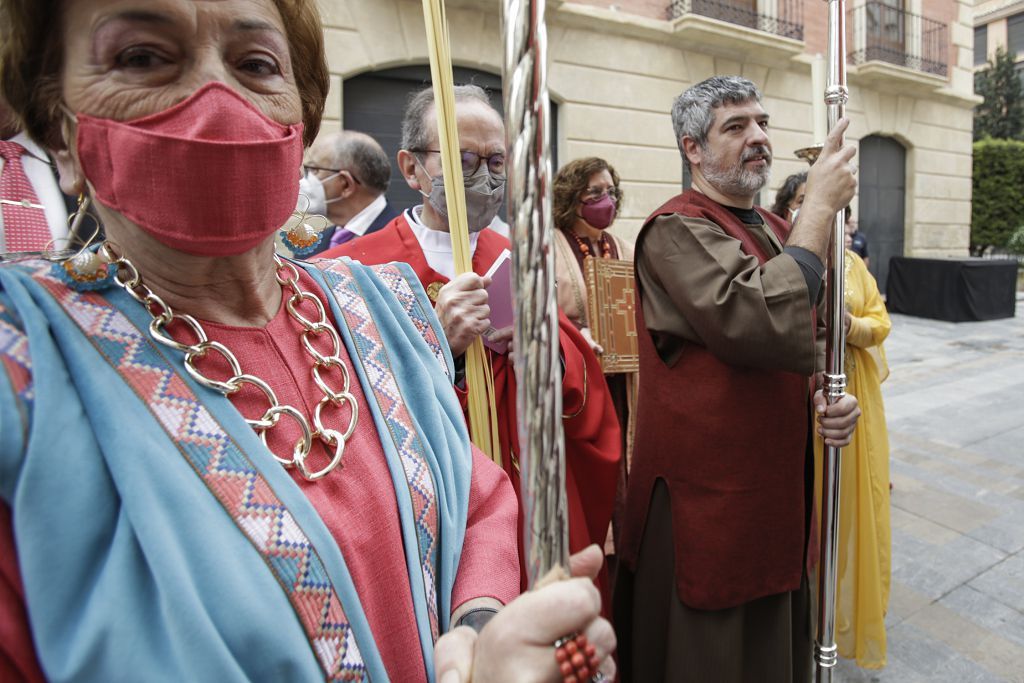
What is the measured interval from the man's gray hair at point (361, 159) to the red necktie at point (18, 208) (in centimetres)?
190

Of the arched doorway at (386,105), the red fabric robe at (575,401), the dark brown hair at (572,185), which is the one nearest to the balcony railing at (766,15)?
the arched doorway at (386,105)

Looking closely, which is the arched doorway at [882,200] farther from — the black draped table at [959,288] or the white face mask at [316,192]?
the white face mask at [316,192]

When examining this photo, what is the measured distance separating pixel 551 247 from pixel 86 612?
534 mm

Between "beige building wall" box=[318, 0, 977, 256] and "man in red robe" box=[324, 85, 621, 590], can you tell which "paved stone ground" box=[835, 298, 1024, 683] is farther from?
"beige building wall" box=[318, 0, 977, 256]

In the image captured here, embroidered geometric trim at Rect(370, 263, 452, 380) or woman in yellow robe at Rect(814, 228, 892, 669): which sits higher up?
embroidered geometric trim at Rect(370, 263, 452, 380)

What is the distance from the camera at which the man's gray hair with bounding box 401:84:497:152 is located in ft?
6.18

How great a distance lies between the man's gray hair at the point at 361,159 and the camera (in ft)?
10.4

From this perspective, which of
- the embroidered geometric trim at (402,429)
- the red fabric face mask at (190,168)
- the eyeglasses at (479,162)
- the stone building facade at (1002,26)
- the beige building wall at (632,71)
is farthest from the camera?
the stone building facade at (1002,26)

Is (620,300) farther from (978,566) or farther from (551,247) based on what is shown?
(551,247)

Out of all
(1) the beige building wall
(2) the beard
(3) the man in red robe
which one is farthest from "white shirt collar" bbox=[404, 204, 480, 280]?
(1) the beige building wall

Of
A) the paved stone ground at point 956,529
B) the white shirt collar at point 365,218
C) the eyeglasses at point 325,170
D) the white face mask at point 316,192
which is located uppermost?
the eyeglasses at point 325,170

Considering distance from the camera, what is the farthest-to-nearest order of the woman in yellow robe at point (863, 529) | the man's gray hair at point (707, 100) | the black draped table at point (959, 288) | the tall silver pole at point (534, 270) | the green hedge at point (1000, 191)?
the green hedge at point (1000, 191)
the black draped table at point (959, 288)
the woman in yellow robe at point (863, 529)
the man's gray hair at point (707, 100)
the tall silver pole at point (534, 270)

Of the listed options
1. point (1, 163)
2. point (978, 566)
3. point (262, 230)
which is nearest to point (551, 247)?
point (262, 230)

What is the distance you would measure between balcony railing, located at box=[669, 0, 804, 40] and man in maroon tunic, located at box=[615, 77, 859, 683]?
8643mm
